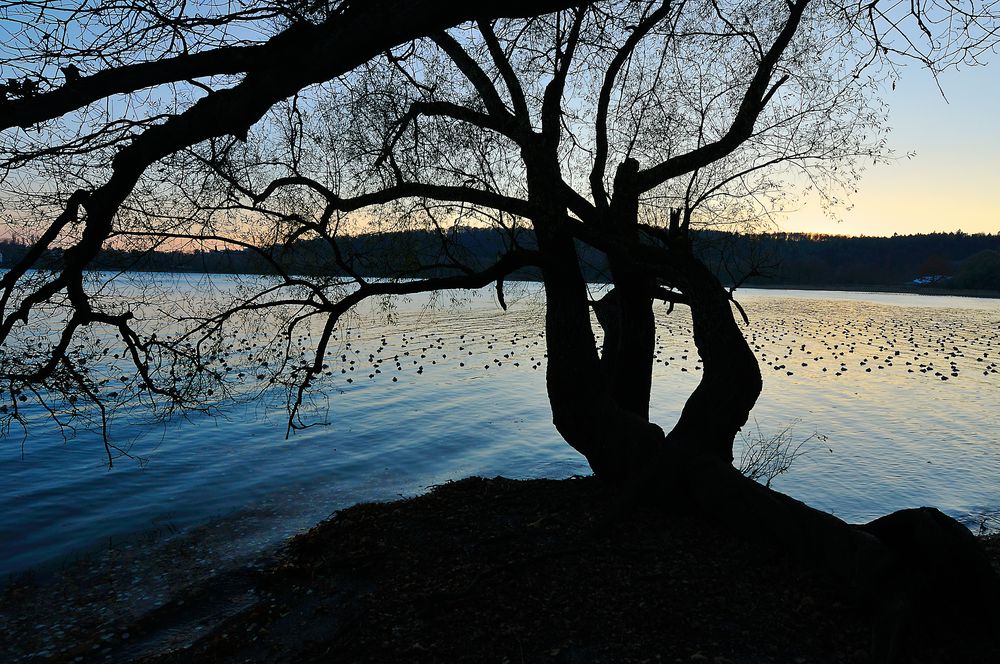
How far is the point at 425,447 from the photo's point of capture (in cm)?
1462

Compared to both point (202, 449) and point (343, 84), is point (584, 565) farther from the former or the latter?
point (202, 449)

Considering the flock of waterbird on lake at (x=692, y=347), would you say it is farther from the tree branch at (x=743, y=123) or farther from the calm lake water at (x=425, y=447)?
the tree branch at (x=743, y=123)

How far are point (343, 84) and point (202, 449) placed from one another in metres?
10.6

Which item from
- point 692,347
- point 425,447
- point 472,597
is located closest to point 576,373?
point 472,597

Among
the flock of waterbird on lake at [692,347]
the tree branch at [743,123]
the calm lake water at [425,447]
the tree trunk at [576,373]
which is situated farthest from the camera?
the flock of waterbird on lake at [692,347]

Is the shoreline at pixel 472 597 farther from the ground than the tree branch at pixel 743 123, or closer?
closer

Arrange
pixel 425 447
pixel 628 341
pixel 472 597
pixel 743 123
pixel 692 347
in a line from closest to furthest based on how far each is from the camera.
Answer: pixel 472 597, pixel 743 123, pixel 628 341, pixel 425 447, pixel 692 347

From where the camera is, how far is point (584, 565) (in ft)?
20.1

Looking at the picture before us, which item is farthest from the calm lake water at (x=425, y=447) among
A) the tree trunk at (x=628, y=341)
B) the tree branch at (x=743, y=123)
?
the tree branch at (x=743, y=123)

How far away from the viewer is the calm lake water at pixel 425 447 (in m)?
10.6

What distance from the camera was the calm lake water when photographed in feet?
34.8

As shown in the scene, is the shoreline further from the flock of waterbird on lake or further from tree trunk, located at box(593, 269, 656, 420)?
the flock of waterbird on lake

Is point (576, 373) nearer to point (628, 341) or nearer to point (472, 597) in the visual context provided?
point (628, 341)

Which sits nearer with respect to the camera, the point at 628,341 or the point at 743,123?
the point at 743,123
